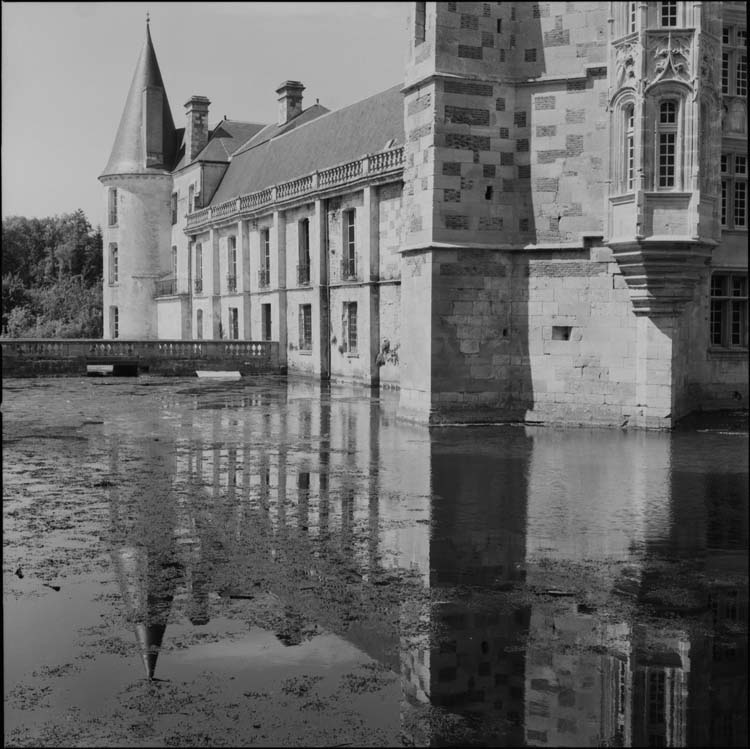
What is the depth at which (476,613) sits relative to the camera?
20.4ft

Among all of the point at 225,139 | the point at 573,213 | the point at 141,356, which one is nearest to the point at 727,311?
the point at 573,213

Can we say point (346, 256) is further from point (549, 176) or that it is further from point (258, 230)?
point (549, 176)

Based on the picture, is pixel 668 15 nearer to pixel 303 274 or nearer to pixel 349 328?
pixel 349 328

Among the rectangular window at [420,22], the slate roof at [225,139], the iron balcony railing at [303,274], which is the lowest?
the iron balcony railing at [303,274]

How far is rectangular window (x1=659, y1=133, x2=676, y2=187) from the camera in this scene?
644 inches

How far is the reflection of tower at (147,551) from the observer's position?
19.6ft

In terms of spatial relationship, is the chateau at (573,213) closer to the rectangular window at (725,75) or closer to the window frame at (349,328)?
the rectangular window at (725,75)

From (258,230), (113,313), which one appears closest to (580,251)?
(258,230)

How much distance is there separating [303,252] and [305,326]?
2669 millimetres

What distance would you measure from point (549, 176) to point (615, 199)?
5.10ft

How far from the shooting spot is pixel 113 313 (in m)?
56.2

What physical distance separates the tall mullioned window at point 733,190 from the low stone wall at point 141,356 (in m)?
19.5

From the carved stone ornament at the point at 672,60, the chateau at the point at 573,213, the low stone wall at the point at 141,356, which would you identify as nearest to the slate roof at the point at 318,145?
the low stone wall at the point at 141,356

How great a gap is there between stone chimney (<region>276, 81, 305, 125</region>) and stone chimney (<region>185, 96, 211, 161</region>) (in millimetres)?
6198
